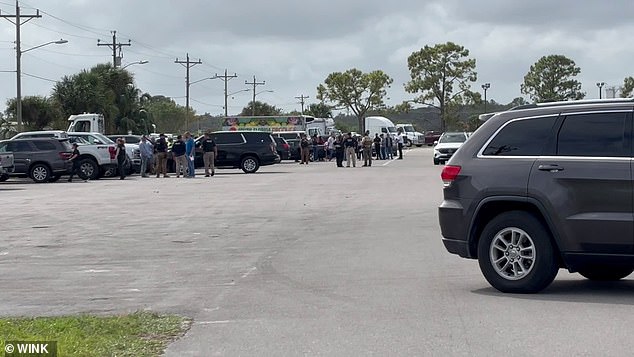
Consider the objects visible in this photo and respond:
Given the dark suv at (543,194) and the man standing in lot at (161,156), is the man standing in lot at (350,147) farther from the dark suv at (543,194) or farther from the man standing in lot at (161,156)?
the dark suv at (543,194)

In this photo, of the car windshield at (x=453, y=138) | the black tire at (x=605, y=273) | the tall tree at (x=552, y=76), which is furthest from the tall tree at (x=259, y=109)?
the black tire at (x=605, y=273)

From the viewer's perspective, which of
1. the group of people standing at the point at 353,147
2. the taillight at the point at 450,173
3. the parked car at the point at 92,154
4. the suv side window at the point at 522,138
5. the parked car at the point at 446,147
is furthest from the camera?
the group of people standing at the point at 353,147

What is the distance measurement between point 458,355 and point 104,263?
24.8ft

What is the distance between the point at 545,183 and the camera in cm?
1045

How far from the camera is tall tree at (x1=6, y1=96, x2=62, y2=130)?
66438mm

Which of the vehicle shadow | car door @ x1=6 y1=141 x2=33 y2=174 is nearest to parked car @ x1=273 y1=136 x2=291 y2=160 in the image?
car door @ x1=6 y1=141 x2=33 y2=174

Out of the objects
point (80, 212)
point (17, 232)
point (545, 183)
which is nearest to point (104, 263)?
point (17, 232)

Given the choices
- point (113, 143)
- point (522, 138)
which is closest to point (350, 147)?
point (113, 143)

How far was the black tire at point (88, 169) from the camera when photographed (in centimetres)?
3944

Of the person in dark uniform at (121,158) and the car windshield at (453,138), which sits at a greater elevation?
the car windshield at (453,138)

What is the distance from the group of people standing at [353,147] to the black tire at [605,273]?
35522mm

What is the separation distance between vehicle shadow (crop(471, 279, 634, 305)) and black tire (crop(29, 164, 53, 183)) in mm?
28838

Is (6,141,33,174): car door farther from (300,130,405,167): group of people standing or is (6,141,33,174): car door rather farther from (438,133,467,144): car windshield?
(438,133,467,144): car windshield

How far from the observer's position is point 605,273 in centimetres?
1159
